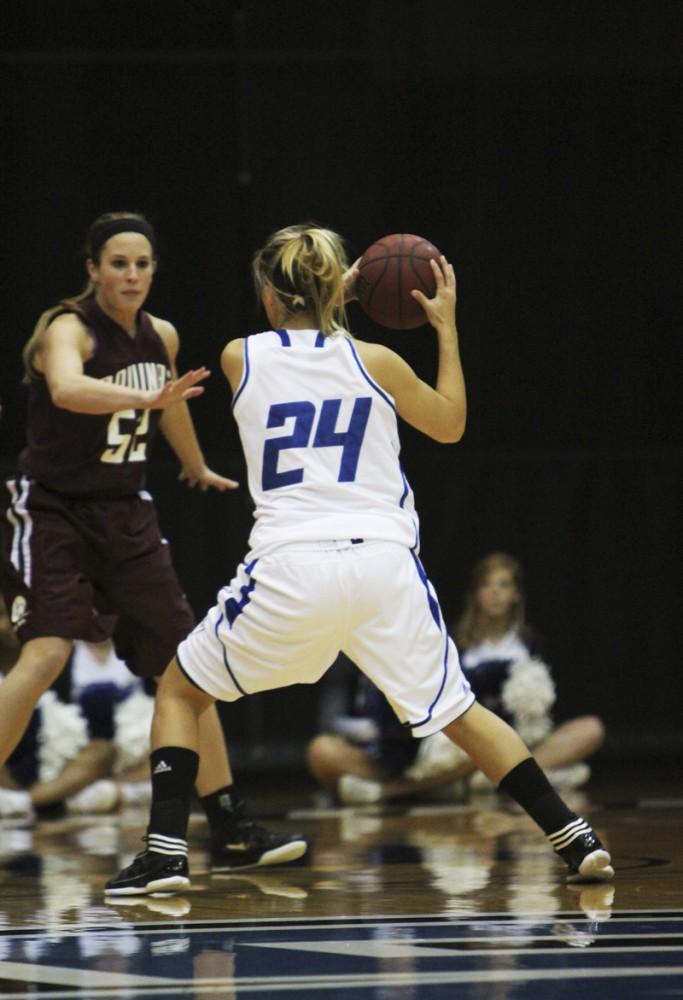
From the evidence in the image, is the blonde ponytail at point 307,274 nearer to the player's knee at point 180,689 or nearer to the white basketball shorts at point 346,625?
the white basketball shorts at point 346,625

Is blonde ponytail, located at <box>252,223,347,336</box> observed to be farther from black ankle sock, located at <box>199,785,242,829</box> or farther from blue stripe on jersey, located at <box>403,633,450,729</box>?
black ankle sock, located at <box>199,785,242,829</box>

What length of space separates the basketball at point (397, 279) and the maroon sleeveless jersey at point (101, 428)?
84 cm

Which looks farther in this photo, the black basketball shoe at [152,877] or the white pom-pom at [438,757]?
the white pom-pom at [438,757]

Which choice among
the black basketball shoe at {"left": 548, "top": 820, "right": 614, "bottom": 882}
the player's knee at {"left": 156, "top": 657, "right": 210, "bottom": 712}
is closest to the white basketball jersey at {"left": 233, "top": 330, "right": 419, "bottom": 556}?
the player's knee at {"left": 156, "top": 657, "right": 210, "bottom": 712}

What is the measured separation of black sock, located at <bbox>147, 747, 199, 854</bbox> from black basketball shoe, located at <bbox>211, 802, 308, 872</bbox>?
63 centimetres

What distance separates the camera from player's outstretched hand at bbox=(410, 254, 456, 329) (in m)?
4.94

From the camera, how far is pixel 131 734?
27.6ft

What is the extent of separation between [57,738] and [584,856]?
3.95m

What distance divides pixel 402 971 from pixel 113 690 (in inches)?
204

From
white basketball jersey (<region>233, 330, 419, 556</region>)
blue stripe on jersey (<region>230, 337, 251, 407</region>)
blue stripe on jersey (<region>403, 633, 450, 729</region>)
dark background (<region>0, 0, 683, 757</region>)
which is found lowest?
blue stripe on jersey (<region>403, 633, 450, 729</region>)

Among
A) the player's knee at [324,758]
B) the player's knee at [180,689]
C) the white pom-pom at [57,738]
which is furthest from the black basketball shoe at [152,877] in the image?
the player's knee at [324,758]

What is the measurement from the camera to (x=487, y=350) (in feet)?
31.8

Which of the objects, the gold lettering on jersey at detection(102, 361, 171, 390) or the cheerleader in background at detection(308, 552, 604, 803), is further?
the cheerleader in background at detection(308, 552, 604, 803)

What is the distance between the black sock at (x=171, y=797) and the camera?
4.90 m
